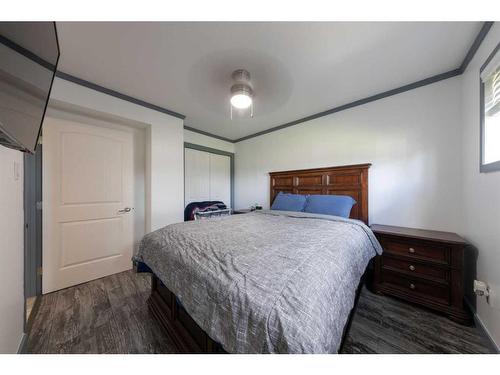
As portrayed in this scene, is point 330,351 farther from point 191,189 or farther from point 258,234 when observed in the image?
point 191,189

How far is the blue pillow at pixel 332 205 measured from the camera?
2.26 metres

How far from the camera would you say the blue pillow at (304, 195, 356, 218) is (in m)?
2.26

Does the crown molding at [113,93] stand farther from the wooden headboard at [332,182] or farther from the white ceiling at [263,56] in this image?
the wooden headboard at [332,182]

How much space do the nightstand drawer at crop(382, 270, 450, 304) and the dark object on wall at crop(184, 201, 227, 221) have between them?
9.07 feet

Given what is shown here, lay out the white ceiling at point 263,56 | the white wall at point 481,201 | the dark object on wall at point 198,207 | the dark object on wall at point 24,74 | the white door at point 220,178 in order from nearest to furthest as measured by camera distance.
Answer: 1. the dark object on wall at point 24,74
2. the white wall at point 481,201
3. the white ceiling at point 263,56
4. the dark object on wall at point 198,207
5. the white door at point 220,178

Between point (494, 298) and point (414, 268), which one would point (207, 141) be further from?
point (494, 298)

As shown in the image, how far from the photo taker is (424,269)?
1.69 metres

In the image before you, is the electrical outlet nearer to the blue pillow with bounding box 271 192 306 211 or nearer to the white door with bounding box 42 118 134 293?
the blue pillow with bounding box 271 192 306 211

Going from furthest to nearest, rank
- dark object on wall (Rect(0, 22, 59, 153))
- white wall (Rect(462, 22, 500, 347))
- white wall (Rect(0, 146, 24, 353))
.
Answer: white wall (Rect(462, 22, 500, 347)) → white wall (Rect(0, 146, 24, 353)) → dark object on wall (Rect(0, 22, 59, 153))

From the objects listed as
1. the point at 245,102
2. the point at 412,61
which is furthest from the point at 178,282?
the point at 412,61

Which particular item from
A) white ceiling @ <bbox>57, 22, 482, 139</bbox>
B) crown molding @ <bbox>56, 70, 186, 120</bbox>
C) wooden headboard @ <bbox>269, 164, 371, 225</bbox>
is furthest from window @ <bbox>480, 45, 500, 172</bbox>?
crown molding @ <bbox>56, 70, 186, 120</bbox>

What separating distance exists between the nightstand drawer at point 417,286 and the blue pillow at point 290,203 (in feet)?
3.99

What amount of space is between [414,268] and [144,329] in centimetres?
253

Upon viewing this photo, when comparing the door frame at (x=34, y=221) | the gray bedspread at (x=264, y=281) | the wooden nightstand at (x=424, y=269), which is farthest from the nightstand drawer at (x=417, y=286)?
the door frame at (x=34, y=221)
